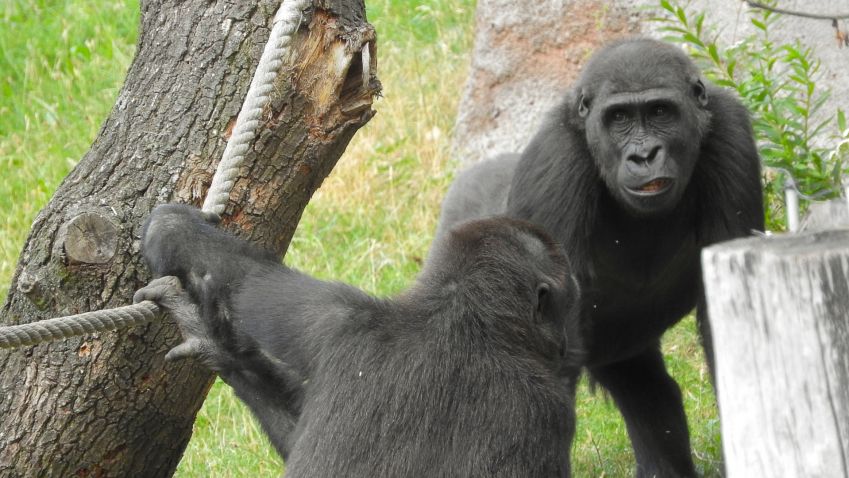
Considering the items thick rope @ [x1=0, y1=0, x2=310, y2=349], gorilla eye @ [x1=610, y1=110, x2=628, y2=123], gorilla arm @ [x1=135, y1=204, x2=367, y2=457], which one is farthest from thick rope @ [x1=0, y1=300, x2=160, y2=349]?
gorilla eye @ [x1=610, y1=110, x2=628, y2=123]

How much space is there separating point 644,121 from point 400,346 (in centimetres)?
206

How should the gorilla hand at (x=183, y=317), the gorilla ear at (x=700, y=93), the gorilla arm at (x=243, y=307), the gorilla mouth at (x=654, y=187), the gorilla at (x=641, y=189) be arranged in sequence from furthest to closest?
the gorilla ear at (x=700, y=93), the gorilla at (x=641, y=189), the gorilla mouth at (x=654, y=187), the gorilla hand at (x=183, y=317), the gorilla arm at (x=243, y=307)

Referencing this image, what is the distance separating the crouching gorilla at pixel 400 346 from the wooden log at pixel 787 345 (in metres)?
1.06

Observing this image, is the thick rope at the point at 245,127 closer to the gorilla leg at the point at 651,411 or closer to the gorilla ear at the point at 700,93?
the gorilla ear at the point at 700,93

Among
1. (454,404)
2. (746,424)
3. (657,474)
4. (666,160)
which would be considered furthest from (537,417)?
(657,474)

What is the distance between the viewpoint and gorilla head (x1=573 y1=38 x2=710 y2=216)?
5055 mm

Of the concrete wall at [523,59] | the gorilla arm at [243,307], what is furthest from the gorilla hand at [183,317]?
the concrete wall at [523,59]

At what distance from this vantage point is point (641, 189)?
16.6ft

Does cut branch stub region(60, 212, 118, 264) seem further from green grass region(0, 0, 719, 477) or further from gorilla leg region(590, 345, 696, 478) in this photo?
gorilla leg region(590, 345, 696, 478)

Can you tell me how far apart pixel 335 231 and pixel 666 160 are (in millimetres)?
4541

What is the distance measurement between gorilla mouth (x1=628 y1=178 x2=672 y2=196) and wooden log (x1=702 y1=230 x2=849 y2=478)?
2.29 metres

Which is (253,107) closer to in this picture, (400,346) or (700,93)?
(400,346)

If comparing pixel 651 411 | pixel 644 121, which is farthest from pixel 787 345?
pixel 651 411

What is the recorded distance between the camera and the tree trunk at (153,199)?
439 cm
